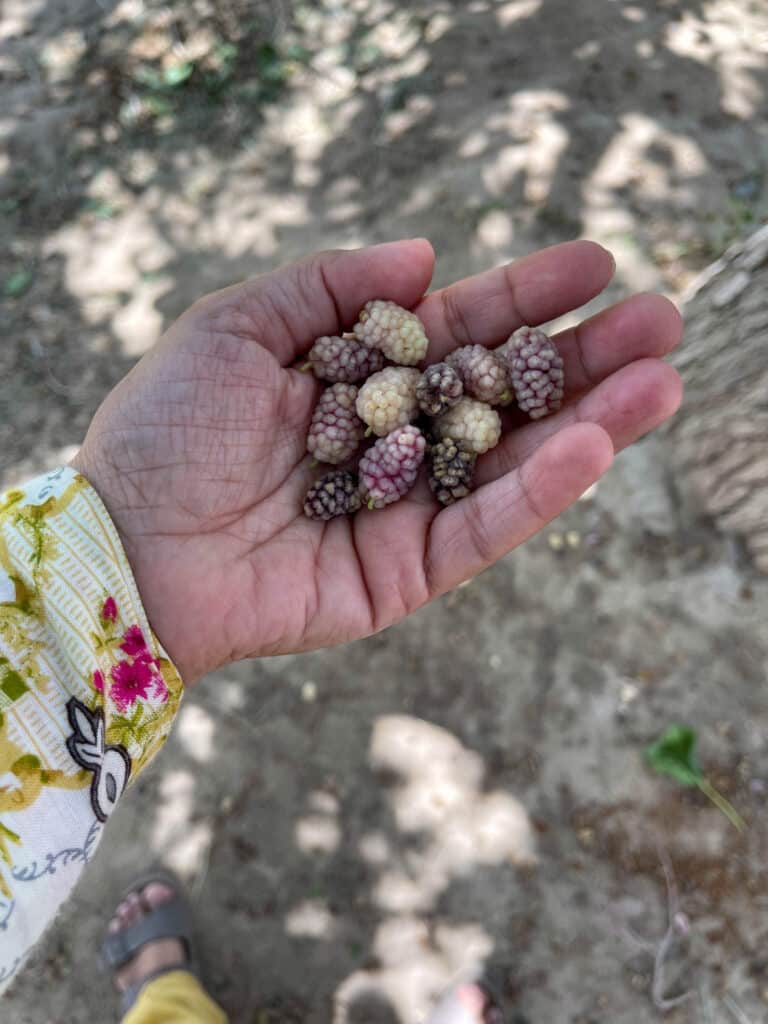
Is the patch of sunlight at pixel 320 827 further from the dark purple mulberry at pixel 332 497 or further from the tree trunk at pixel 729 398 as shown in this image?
the tree trunk at pixel 729 398

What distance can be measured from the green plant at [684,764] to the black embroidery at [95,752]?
2098 millimetres

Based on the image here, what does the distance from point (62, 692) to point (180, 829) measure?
1.73 meters

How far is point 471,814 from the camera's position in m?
3.28

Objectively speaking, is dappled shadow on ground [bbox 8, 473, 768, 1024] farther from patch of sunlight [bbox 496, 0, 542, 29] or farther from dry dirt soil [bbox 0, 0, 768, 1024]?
patch of sunlight [bbox 496, 0, 542, 29]

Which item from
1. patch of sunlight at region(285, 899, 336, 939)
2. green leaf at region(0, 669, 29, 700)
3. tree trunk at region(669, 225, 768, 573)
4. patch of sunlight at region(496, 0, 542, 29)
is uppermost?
patch of sunlight at region(496, 0, 542, 29)

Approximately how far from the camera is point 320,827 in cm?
336

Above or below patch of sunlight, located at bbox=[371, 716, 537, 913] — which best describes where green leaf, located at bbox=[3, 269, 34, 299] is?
above

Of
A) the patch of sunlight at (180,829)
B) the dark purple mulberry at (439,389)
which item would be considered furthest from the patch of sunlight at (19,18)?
the patch of sunlight at (180,829)

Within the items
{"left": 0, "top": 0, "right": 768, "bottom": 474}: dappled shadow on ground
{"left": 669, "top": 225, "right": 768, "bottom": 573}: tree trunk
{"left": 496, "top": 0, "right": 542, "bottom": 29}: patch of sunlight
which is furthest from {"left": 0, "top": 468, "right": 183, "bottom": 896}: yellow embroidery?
{"left": 496, "top": 0, "right": 542, "bottom": 29}: patch of sunlight

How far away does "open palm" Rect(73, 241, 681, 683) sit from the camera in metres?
2.33

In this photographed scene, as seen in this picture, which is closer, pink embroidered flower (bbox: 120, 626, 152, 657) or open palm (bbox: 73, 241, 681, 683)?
pink embroidered flower (bbox: 120, 626, 152, 657)

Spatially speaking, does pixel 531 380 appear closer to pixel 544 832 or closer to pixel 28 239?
pixel 544 832

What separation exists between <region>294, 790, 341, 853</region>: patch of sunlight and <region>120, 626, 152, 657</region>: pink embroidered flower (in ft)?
4.95

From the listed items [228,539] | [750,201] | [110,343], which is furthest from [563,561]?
[110,343]
